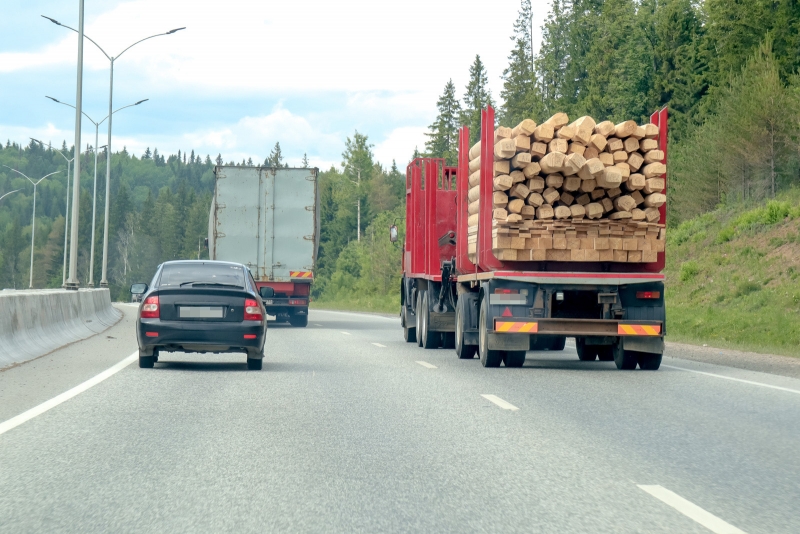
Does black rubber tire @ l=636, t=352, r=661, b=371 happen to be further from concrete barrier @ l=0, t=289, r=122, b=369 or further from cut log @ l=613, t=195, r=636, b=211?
concrete barrier @ l=0, t=289, r=122, b=369

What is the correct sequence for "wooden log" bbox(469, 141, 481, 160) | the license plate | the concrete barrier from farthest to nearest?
"wooden log" bbox(469, 141, 481, 160) → the concrete barrier → the license plate

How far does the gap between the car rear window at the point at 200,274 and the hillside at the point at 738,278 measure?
392 inches

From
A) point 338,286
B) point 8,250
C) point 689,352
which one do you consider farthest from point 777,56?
point 8,250

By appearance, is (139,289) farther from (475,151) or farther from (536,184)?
(536,184)

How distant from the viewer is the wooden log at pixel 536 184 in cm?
1623

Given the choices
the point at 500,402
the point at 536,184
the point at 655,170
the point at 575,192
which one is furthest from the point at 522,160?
the point at 500,402

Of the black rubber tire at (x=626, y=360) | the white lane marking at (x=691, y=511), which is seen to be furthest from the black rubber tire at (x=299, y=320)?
the white lane marking at (x=691, y=511)

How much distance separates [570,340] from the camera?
86.5 ft

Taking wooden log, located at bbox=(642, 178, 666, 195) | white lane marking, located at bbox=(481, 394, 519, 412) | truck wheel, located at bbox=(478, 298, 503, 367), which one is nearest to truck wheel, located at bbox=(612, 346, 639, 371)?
truck wheel, located at bbox=(478, 298, 503, 367)

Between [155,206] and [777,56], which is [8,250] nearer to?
[155,206]

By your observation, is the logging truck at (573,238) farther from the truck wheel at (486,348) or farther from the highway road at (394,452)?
the highway road at (394,452)

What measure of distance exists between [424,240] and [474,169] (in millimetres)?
4568

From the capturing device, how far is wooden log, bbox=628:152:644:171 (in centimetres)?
1639

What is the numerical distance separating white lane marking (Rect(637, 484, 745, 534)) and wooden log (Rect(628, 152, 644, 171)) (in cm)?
983
